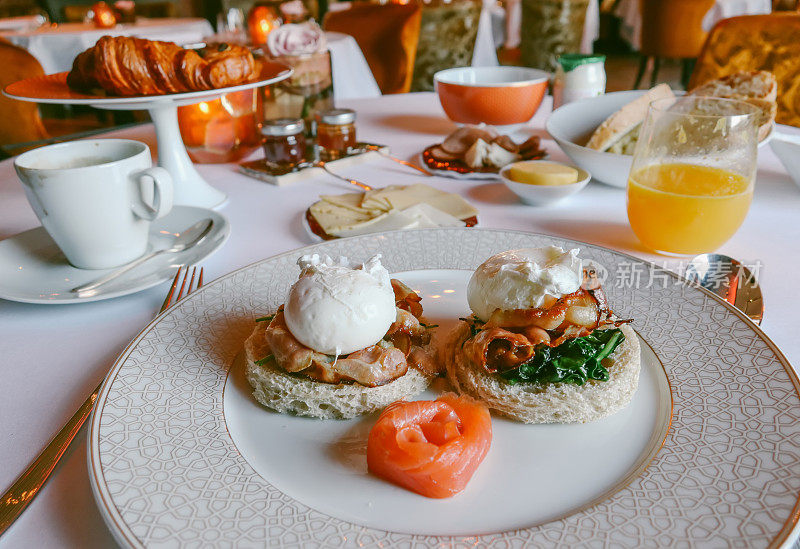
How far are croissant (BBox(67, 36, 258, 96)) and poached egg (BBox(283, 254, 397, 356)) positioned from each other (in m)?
0.86

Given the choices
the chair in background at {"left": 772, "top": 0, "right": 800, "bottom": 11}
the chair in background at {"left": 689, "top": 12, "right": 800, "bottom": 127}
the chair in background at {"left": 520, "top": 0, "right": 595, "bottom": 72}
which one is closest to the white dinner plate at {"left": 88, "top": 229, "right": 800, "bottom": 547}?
the chair in background at {"left": 689, "top": 12, "right": 800, "bottom": 127}

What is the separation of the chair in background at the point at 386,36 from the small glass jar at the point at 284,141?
2.21m

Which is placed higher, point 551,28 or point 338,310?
point 338,310

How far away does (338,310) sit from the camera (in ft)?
2.82

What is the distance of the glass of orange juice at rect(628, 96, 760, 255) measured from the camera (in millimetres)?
1188

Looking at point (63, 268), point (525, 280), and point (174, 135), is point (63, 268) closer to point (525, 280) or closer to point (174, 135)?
point (174, 135)

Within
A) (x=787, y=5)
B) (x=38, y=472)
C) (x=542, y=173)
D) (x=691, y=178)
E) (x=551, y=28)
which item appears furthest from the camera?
(x=551, y=28)

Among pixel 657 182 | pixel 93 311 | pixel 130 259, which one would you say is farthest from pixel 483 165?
pixel 93 311

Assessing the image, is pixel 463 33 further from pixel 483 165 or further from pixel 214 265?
pixel 214 265

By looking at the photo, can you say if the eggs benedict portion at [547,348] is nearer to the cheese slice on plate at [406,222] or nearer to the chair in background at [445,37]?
the cheese slice on plate at [406,222]

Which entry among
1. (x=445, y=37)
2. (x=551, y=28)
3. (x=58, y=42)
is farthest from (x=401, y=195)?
(x=551, y=28)

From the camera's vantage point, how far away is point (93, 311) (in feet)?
3.67

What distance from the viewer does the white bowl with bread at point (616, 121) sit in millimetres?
1566

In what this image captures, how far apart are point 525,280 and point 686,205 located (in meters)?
0.54
